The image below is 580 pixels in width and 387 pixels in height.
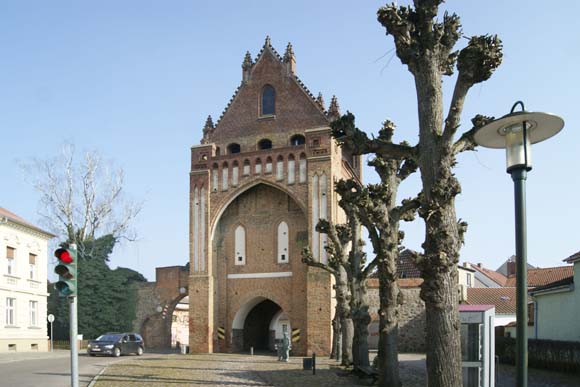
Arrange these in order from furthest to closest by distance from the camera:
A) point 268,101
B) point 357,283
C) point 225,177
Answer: point 268,101
point 225,177
point 357,283

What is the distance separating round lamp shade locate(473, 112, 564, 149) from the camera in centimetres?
666

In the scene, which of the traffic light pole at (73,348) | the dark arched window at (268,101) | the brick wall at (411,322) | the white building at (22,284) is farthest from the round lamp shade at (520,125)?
the white building at (22,284)

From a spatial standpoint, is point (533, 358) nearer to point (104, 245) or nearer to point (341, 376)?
point (341, 376)

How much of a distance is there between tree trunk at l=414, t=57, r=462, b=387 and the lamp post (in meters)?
3.22

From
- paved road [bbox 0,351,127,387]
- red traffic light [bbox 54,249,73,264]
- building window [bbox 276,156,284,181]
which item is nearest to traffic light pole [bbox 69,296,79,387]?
red traffic light [bbox 54,249,73,264]

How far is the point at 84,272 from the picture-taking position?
42.6 meters

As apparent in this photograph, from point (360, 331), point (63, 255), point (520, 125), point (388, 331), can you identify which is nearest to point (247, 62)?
point (360, 331)

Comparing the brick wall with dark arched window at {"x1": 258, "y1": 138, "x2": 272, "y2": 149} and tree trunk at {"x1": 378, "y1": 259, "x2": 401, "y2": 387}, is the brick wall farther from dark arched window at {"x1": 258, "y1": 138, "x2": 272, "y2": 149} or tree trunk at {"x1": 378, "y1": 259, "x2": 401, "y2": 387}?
tree trunk at {"x1": 378, "y1": 259, "x2": 401, "y2": 387}

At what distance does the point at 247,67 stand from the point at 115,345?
18.0 meters

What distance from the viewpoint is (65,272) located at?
10820mm

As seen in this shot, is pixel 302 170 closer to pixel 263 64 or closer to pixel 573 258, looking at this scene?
pixel 263 64

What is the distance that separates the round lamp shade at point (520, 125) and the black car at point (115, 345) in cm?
2834

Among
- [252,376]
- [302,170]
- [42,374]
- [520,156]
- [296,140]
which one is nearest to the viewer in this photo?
[520,156]

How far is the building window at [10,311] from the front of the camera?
3481 centimetres
